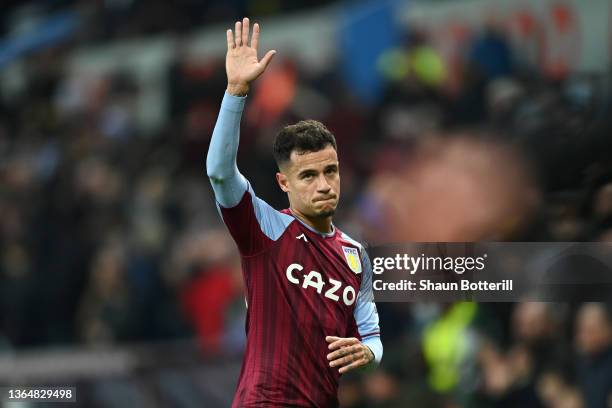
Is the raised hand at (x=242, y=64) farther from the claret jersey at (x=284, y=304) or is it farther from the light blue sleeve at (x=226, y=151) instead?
the claret jersey at (x=284, y=304)

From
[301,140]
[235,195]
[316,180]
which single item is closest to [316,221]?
[316,180]

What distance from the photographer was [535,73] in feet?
31.1

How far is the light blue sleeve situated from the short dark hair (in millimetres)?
341

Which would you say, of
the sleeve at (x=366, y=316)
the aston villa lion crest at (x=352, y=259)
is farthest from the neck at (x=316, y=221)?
the sleeve at (x=366, y=316)

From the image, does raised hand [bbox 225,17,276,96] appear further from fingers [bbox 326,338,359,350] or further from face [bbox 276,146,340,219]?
fingers [bbox 326,338,359,350]

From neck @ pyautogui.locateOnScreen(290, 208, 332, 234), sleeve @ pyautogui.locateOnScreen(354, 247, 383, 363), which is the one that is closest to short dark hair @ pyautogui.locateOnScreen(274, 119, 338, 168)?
neck @ pyautogui.locateOnScreen(290, 208, 332, 234)

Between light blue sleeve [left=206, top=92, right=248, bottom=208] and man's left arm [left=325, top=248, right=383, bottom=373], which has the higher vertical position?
light blue sleeve [left=206, top=92, right=248, bottom=208]

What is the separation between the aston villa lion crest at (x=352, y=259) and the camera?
206 inches

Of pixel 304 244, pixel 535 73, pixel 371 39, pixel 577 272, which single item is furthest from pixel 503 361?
pixel 371 39

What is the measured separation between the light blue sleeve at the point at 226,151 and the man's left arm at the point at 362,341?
28.3 inches

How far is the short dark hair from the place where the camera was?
200 inches

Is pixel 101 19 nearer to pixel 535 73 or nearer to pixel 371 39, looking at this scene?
pixel 371 39

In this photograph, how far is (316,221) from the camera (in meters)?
5.18

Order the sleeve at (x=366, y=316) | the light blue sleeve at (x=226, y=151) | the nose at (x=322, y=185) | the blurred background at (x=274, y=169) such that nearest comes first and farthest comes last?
the light blue sleeve at (x=226, y=151), the nose at (x=322, y=185), the sleeve at (x=366, y=316), the blurred background at (x=274, y=169)
